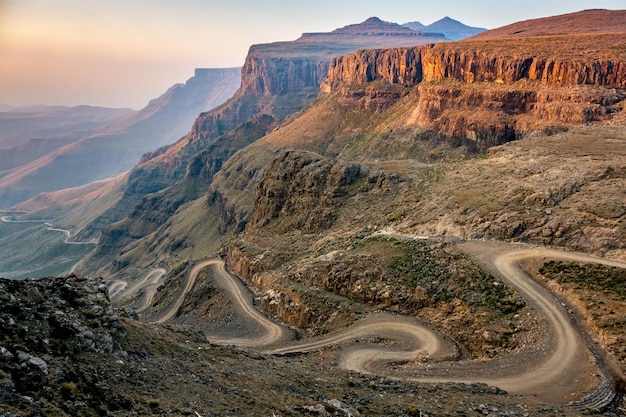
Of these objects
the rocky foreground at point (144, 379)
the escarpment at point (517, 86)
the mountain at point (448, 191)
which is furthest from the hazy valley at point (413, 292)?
the escarpment at point (517, 86)

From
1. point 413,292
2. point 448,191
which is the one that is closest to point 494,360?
point 413,292

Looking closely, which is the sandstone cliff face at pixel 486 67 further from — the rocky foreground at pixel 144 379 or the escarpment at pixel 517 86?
the rocky foreground at pixel 144 379

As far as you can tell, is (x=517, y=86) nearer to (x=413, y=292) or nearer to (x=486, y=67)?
(x=486, y=67)

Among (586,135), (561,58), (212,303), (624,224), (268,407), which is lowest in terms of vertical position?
(212,303)

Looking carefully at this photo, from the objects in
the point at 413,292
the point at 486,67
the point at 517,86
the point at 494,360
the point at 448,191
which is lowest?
the point at 494,360

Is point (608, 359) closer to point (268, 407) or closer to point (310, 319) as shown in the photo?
point (268, 407)

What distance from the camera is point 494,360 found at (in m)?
30.5

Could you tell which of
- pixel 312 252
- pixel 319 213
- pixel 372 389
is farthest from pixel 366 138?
pixel 372 389

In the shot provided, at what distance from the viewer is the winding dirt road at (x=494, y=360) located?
27266 mm

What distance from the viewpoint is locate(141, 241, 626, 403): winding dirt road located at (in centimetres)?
2727

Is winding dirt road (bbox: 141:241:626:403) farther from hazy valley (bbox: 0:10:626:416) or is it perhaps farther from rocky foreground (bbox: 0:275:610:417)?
rocky foreground (bbox: 0:275:610:417)

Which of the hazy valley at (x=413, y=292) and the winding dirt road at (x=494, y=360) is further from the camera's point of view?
the winding dirt road at (x=494, y=360)

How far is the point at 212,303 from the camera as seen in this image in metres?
63.8

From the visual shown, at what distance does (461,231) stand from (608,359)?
23964mm
